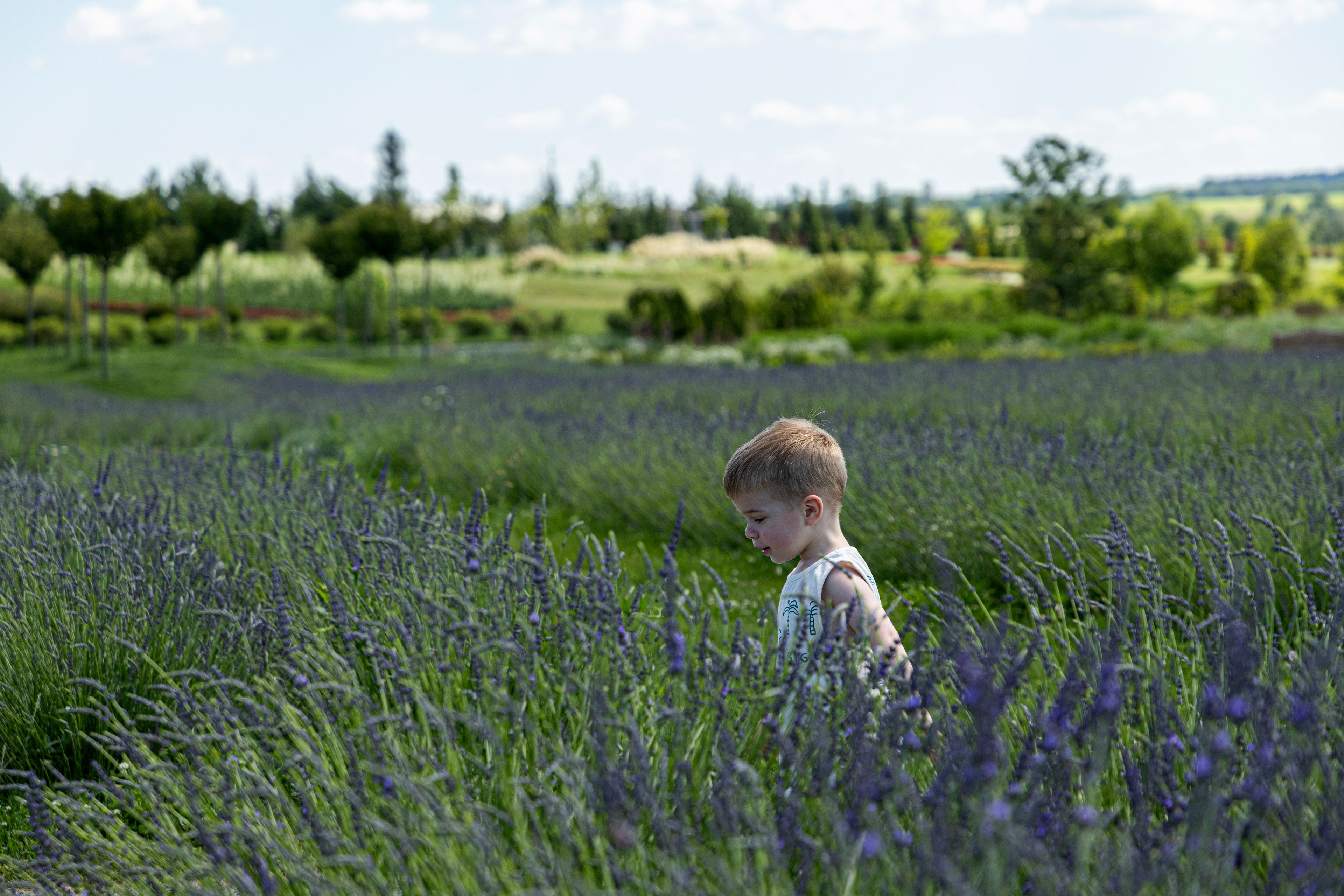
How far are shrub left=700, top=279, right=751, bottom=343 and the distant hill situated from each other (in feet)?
408

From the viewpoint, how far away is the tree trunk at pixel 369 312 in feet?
92.5

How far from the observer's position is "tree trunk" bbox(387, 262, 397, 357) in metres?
26.3

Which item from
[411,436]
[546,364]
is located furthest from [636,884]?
[546,364]

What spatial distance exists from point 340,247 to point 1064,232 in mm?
21120

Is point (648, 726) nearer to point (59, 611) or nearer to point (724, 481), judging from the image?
point (724, 481)

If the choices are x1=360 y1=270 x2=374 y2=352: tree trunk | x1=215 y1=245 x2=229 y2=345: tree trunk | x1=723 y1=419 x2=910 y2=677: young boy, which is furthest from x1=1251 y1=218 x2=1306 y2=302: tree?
x1=723 y1=419 x2=910 y2=677: young boy

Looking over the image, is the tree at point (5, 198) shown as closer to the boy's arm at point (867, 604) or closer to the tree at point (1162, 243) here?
the tree at point (1162, 243)

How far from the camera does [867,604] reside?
6.74 ft

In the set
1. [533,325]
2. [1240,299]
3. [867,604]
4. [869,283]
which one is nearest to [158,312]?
[533,325]

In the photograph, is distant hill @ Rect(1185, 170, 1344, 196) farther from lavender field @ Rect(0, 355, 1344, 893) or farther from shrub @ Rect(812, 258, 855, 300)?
lavender field @ Rect(0, 355, 1344, 893)

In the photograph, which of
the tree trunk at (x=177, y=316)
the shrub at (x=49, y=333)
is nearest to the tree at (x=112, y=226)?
the tree trunk at (x=177, y=316)

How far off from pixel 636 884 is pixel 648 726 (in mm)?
417

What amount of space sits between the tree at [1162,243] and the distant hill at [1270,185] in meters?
107

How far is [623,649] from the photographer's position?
1.85m
